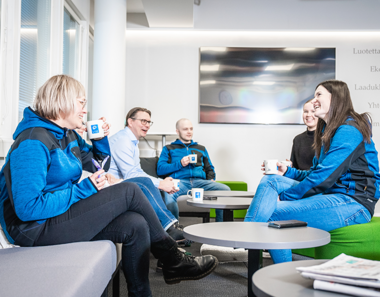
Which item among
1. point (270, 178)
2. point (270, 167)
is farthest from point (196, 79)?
point (270, 178)

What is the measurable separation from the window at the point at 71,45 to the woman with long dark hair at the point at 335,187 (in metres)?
2.96

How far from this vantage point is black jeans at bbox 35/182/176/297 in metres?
1.35

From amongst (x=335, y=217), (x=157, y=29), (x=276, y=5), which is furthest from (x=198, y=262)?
(x=276, y=5)

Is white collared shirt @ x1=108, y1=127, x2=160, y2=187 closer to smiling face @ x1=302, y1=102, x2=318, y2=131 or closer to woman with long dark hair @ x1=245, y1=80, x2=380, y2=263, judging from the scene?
woman with long dark hair @ x1=245, y1=80, x2=380, y2=263

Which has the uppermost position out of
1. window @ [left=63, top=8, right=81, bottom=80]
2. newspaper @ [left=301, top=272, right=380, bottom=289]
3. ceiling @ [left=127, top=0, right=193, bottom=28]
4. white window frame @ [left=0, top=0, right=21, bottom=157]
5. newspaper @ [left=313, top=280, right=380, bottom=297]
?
ceiling @ [left=127, top=0, right=193, bottom=28]

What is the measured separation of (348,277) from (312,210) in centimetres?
109

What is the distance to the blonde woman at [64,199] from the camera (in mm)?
1264

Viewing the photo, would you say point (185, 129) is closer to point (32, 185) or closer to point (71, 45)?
point (71, 45)

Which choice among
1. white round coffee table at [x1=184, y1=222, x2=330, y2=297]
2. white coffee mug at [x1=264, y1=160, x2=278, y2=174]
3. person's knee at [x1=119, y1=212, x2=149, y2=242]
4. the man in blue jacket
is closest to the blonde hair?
person's knee at [x1=119, y1=212, x2=149, y2=242]

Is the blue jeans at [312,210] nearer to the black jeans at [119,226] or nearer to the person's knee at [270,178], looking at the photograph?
the person's knee at [270,178]

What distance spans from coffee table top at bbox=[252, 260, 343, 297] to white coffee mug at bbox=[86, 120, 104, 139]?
1.27 meters

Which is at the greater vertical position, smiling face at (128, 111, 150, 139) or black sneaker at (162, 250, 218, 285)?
smiling face at (128, 111, 150, 139)

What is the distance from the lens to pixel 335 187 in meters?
→ 1.89

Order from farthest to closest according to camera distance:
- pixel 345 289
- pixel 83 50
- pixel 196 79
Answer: pixel 196 79 < pixel 83 50 < pixel 345 289
